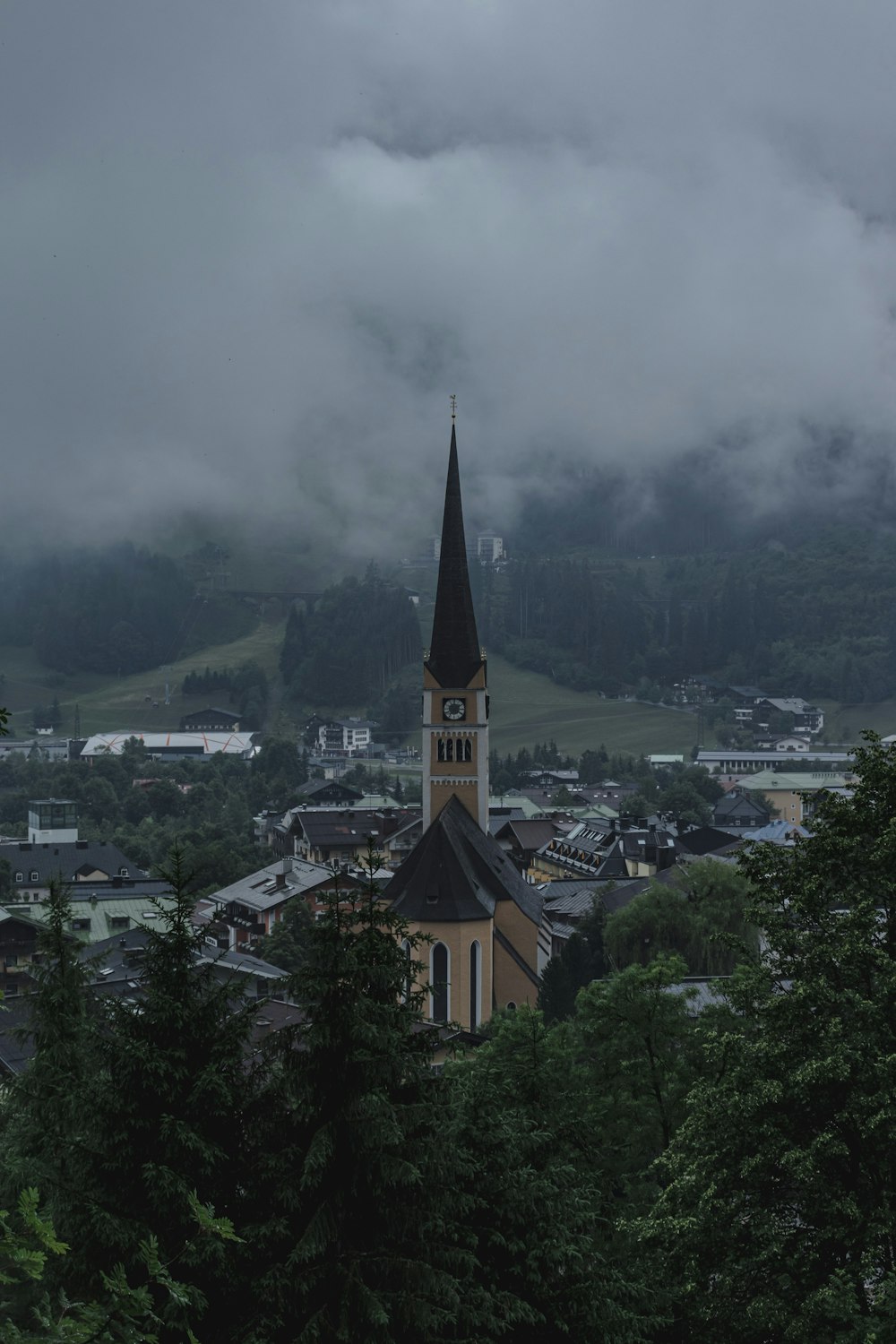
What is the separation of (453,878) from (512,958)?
4.77 meters

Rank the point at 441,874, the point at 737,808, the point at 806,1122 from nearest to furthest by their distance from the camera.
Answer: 1. the point at 806,1122
2. the point at 441,874
3. the point at 737,808

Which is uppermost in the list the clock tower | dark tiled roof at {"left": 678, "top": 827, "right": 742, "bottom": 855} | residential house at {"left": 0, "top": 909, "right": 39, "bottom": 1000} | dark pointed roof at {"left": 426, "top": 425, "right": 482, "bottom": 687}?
dark pointed roof at {"left": 426, "top": 425, "right": 482, "bottom": 687}

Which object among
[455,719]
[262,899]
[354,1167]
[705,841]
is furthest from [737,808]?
[354,1167]

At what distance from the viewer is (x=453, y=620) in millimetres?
72062

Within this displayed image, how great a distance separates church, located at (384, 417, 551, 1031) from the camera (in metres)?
57.9

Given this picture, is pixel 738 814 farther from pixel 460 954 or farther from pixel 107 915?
pixel 460 954

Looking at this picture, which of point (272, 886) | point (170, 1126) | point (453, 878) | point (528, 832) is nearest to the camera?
point (170, 1126)

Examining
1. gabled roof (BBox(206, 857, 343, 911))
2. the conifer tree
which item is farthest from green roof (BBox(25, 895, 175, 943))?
the conifer tree

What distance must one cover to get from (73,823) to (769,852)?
122 m

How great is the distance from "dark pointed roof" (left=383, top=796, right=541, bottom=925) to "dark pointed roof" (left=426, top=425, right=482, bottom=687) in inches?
265

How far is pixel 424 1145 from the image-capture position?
16.5 meters

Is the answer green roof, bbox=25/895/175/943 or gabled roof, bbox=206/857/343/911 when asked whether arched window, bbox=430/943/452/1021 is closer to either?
green roof, bbox=25/895/175/943

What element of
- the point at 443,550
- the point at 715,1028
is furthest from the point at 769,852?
the point at 443,550

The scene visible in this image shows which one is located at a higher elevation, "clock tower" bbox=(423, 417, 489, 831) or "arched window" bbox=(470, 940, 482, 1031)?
"clock tower" bbox=(423, 417, 489, 831)
